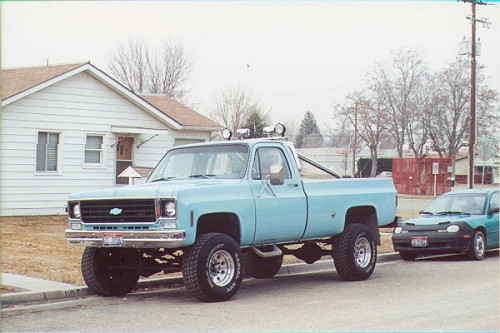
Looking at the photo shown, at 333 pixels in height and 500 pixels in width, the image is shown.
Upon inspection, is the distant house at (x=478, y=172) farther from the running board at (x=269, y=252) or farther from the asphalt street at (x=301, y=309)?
the running board at (x=269, y=252)

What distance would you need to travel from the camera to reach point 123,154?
2605 centimetres

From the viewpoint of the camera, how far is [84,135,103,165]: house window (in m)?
24.7

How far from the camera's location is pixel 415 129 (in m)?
55.4

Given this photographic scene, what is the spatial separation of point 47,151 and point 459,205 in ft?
42.1

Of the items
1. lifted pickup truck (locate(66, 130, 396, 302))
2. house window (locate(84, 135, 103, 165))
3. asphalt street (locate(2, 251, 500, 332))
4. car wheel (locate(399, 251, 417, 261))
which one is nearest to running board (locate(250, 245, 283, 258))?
lifted pickup truck (locate(66, 130, 396, 302))

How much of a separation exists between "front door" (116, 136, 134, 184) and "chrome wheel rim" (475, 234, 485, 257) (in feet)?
A: 44.3

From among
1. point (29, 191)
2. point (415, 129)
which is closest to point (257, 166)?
point (29, 191)

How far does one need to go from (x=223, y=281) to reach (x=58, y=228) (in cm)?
1034

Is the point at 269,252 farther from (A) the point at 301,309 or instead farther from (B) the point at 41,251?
(B) the point at 41,251

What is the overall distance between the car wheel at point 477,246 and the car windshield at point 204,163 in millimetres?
6211

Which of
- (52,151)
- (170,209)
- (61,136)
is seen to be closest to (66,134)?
(61,136)

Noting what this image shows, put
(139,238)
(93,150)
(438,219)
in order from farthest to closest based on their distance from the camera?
1. (93,150)
2. (438,219)
3. (139,238)

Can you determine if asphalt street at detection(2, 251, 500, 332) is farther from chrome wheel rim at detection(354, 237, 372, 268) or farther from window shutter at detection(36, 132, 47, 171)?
window shutter at detection(36, 132, 47, 171)

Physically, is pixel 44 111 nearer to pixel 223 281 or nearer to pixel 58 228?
pixel 58 228
